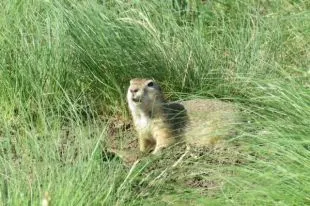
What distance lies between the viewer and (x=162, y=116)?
5.28 m

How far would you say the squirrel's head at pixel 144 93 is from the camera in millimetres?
5059

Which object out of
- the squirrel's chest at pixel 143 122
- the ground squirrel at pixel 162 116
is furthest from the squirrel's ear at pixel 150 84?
the squirrel's chest at pixel 143 122

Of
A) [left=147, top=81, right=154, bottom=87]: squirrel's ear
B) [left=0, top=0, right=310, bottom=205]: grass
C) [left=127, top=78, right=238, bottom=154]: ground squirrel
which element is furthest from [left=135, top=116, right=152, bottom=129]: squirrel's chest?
[left=147, top=81, right=154, bottom=87]: squirrel's ear

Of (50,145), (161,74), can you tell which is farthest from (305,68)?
(50,145)

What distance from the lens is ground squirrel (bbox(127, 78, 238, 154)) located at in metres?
5.03

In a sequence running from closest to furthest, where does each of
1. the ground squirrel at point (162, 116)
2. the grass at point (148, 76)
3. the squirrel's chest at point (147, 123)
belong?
the grass at point (148, 76), the ground squirrel at point (162, 116), the squirrel's chest at point (147, 123)

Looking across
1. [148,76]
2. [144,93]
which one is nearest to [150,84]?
[144,93]

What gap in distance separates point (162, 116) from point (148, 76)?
0.42 metres

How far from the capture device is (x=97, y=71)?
5535 millimetres

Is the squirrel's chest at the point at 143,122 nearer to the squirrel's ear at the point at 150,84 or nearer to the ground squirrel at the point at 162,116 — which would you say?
the ground squirrel at the point at 162,116

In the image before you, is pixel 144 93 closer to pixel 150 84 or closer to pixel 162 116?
pixel 150 84

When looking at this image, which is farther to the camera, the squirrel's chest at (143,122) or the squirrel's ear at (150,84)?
the squirrel's chest at (143,122)

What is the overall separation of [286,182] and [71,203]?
3.20 ft

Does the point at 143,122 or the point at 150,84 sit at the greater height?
the point at 150,84
